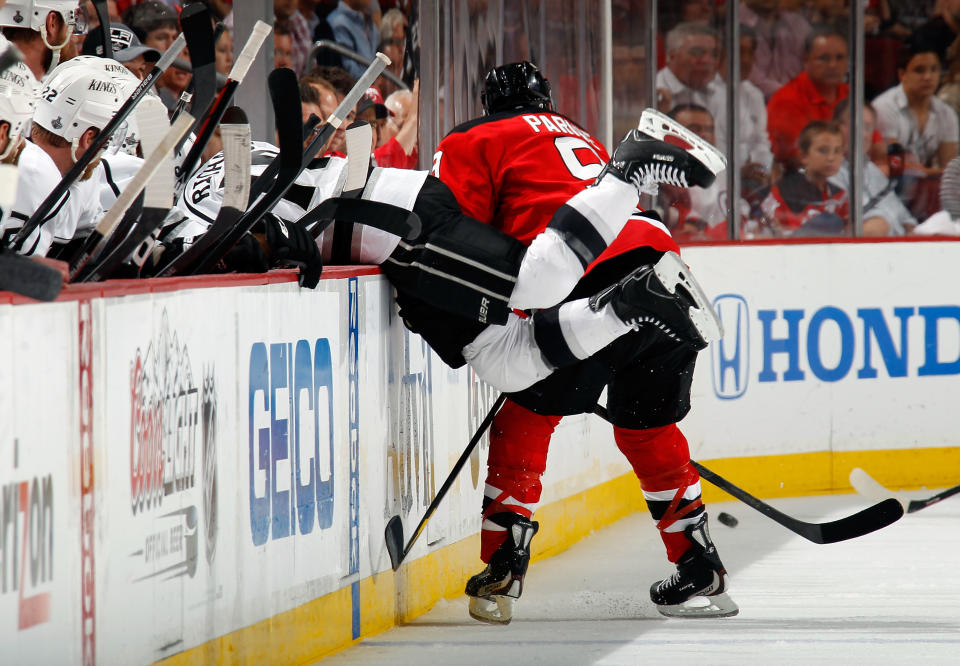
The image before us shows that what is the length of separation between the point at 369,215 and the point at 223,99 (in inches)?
17.7

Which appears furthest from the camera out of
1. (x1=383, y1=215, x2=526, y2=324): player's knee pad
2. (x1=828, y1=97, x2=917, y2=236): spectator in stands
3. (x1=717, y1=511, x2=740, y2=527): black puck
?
(x1=828, y1=97, x2=917, y2=236): spectator in stands

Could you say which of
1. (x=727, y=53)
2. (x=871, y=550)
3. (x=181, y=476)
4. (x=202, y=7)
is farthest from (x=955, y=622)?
(x=727, y=53)

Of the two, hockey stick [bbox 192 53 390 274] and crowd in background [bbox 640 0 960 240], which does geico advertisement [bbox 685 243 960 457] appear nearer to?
crowd in background [bbox 640 0 960 240]

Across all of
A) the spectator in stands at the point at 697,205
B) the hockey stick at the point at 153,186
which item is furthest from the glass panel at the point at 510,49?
the hockey stick at the point at 153,186

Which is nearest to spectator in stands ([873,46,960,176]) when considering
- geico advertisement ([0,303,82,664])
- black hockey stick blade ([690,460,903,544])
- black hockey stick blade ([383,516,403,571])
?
black hockey stick blade ([690,460,903,544])

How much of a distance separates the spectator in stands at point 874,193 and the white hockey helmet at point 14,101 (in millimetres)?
4467

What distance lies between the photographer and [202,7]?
7.99 ft

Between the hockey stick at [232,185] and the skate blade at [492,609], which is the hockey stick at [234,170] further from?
the skate blade at [492,609]

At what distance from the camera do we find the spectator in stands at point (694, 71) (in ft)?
20.1

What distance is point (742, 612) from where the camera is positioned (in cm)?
340

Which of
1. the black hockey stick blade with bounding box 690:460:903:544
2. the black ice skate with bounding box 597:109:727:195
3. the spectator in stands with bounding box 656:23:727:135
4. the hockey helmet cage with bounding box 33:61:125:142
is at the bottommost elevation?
the black hockey stick blade with bounding box 690:460:903:544

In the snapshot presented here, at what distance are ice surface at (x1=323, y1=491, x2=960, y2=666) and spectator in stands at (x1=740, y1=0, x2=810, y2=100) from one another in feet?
8.10

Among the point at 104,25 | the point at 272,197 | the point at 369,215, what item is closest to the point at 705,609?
the point at 369,215

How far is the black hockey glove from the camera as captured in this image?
2768mm
